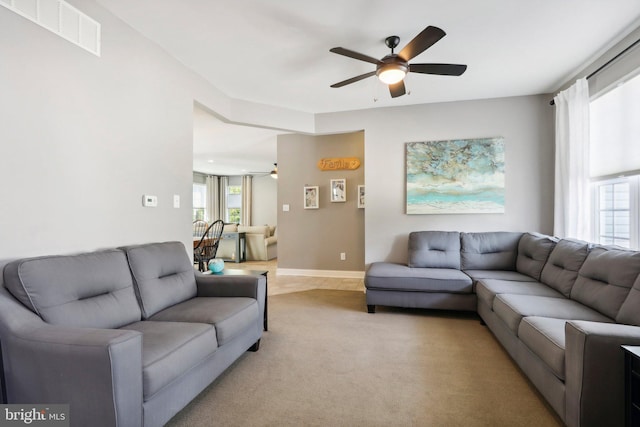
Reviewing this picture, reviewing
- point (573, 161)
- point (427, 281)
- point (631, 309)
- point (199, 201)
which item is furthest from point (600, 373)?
point (199, 201)

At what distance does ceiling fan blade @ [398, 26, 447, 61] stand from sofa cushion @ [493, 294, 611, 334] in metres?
2.00

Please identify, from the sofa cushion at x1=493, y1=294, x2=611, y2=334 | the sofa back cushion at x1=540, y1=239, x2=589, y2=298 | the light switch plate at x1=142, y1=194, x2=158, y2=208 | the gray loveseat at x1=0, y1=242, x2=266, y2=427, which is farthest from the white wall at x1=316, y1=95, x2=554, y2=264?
the light switch plate at x1=142, y1=194, x2=158, y2=208

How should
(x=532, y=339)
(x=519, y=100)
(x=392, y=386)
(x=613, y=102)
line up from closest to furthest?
(x=532, y=339) < (x=392, y=386) < (x=613, y=102) < (x=519, y=100)

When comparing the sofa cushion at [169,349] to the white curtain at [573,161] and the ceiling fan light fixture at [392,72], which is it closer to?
the ceiling fan light fixture at [392,72]

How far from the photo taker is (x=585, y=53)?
2.88 meters

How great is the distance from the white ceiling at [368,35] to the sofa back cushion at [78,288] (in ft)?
6.11

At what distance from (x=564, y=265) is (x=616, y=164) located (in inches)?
41.6

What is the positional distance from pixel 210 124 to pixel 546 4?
440cm

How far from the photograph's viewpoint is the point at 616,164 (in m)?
2.72

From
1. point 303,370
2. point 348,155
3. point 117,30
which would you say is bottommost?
point 303,370

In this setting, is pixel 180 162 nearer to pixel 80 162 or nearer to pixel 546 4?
pixel 80 162

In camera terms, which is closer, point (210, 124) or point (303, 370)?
point (303, 370)

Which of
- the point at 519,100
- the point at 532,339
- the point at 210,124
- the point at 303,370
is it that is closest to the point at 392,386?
the point at 303,370

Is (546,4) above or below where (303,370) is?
above
